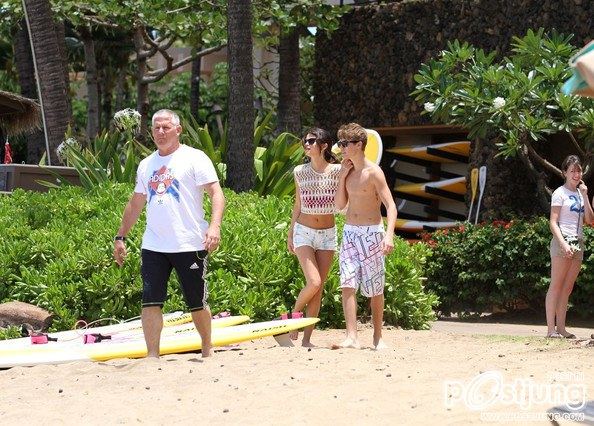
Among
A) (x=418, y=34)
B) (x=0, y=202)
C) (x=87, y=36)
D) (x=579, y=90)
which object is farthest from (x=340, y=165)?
(x=87, y=36)

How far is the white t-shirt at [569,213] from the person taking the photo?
416 inches

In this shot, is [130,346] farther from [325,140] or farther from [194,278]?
[325,140]

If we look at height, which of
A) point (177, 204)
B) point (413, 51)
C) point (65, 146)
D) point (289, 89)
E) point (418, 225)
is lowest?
point (418, 225)

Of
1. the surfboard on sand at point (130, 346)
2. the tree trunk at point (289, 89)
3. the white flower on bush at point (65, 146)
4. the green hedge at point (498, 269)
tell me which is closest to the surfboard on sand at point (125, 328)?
the surfboard on sand at point (130, 346)

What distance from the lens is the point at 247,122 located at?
47.8 feet

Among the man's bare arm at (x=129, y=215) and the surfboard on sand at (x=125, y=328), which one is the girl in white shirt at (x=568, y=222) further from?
the man's bare arm at (x=129, y=215)

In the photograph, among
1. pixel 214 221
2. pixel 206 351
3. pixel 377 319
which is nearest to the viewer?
pixel 214 221

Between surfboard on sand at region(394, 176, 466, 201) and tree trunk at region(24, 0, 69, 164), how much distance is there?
5.79 metres

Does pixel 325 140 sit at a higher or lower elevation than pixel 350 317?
higher

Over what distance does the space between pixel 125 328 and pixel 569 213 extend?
3.83 m

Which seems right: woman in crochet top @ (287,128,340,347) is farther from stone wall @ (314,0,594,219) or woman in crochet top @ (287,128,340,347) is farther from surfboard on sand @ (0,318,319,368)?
stone wall @ (314,0,594,219)

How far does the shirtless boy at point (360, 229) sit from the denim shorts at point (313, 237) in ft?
1.10

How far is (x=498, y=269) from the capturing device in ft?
47.4

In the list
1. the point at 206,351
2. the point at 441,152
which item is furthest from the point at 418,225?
the point at 206,351
